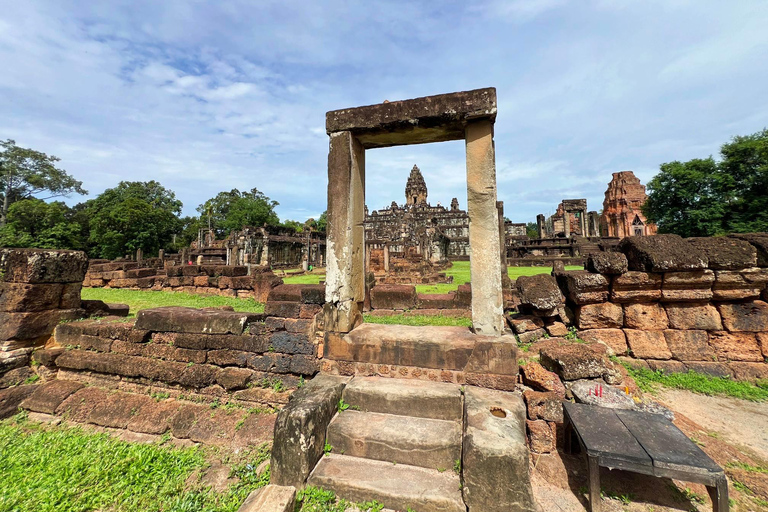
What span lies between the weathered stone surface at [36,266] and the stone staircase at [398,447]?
191 inches

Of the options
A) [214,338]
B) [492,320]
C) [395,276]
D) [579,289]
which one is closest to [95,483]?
[214,338]

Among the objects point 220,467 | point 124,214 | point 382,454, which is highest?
point 124,214

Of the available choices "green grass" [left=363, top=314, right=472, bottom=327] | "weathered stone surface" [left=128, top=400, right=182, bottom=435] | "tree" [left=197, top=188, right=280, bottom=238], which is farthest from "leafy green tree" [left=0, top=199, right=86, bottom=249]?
"weathered stone surface" [left=128, top=400, right=182, bottom=435]

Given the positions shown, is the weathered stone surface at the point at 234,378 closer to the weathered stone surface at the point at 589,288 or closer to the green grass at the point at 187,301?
the weathered stone surface at the point at 589,288

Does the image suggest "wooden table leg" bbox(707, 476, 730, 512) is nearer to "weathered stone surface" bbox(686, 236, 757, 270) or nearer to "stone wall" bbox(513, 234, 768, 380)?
"stone wall" bbox(513, 234, 768, 380)

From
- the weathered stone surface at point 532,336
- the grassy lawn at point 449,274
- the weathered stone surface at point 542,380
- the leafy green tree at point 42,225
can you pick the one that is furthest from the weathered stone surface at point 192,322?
the leafy green tree at point 42,225

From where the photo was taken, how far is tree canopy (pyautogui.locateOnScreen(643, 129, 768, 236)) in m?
21.6

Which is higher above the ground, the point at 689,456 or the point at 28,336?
the point at 28,336

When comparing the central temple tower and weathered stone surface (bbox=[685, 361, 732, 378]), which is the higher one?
the central temple tower

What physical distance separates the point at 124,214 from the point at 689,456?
4909cm

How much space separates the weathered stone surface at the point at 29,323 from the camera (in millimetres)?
4082

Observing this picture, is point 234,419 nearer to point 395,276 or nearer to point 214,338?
point 214,338

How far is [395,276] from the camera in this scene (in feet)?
55.2

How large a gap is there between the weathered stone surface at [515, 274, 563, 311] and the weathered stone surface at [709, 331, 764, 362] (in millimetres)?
2322
